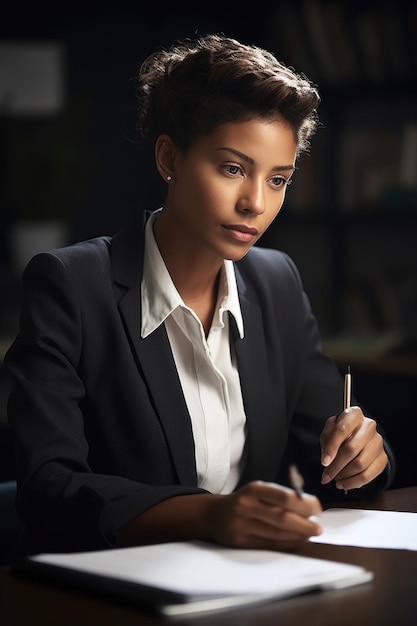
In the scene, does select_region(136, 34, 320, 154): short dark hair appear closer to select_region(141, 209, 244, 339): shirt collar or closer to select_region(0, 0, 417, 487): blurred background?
select_region(141, 209, 244, 339): shirt collar

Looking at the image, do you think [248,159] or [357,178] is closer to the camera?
[248,159]

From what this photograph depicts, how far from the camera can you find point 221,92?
1.78 m

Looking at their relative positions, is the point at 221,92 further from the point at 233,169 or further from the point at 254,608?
the point at 254,608

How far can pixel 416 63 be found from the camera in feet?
14.4

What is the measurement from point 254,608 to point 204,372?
0.80 meters

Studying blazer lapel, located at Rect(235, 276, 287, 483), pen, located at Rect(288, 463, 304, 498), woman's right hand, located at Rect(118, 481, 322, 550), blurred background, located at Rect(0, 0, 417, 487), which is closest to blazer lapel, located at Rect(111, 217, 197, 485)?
blazer lapel, located at Rect(235, 276, 287, 483)

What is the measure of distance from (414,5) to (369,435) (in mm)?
3014

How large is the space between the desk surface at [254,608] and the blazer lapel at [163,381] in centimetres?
56

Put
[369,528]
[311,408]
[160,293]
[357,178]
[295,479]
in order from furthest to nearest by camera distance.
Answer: [357,178] → [311,408] → [160,293] → [369,528] → [295,479]

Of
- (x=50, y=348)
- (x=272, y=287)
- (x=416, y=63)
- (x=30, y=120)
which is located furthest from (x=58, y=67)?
(x=50, y=348)

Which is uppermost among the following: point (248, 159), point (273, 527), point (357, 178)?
point (248, 159)

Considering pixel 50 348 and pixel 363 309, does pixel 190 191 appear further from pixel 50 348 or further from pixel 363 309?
pixel 363 309

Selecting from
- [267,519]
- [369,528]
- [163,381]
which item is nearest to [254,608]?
[267,519]

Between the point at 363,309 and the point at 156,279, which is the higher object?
the point at 156,279
